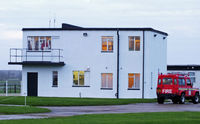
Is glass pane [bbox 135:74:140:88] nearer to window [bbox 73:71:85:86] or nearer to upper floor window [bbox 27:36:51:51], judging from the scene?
window [bbox 73:71:85:86]

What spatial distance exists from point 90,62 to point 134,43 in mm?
4416

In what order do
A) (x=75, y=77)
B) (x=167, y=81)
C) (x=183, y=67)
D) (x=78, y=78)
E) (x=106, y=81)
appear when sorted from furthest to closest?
(x=183, y=67), (x=75, y=77), (x=78, y=78), (x=106, y=81), (x=167, y=81)

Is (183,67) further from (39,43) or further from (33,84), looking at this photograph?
(33,84)

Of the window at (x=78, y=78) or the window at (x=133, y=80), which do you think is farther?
the window at (x=78, y=78)

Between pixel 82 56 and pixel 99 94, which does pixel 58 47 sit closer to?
pixel 82 56

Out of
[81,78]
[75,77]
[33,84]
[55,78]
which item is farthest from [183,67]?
[33,84]

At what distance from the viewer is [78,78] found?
4825 centimetres

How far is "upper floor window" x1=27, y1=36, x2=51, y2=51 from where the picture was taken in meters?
48.7

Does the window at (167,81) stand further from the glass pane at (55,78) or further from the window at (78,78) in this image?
the glass pane at (55,78)

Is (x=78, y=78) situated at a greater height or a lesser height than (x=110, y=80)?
greater

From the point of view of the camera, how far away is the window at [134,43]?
47344 millimetres

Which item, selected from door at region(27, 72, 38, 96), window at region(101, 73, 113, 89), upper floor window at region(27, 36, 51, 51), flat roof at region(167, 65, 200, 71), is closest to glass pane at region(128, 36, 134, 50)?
window at region(101, 73, 113, 89)

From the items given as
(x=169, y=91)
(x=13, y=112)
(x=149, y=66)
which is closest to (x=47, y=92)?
(x=149, y=66)

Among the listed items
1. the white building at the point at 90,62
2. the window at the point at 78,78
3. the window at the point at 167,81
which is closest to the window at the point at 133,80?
the white building at the point at 90,62
